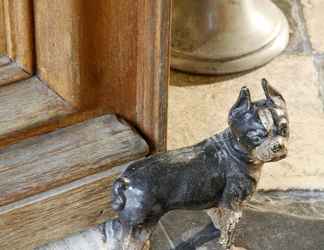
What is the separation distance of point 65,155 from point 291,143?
16.4 inches

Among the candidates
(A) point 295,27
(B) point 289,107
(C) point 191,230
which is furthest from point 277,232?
(A) point 295,27

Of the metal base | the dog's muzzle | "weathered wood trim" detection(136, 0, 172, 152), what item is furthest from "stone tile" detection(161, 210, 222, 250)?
the metal base

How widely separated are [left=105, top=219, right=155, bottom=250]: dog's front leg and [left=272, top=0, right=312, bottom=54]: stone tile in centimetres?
65

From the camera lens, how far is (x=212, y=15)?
1.56 meters

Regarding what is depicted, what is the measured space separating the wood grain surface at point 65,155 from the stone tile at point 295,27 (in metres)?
0.52

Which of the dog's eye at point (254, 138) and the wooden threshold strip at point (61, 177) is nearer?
the dog's eye at point (254, 138)

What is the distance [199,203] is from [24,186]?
23 cm

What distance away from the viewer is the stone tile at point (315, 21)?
65.0 inches

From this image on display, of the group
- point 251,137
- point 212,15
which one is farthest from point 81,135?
point 212,15

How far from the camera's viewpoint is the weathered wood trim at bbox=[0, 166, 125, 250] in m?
1.19

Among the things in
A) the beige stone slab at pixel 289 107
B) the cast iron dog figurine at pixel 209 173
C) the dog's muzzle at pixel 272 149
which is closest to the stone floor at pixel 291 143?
the beige stone slab at pixel 289 107

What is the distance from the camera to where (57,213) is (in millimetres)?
1216

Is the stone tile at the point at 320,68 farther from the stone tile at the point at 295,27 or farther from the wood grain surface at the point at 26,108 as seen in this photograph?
the wood grain surface at the point at 26,108

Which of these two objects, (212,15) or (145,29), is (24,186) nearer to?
(145,29)
